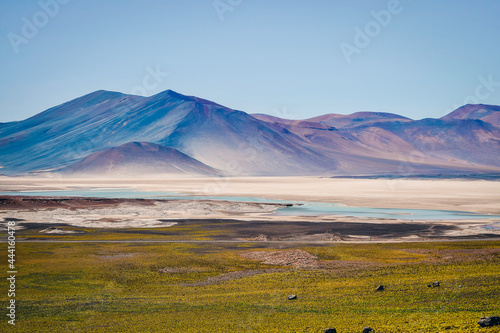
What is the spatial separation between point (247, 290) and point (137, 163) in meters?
165

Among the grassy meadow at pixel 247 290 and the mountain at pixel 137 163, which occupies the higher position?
the mountain at pixel 137 163

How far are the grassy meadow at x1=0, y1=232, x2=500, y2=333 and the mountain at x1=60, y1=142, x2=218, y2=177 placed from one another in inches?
5818

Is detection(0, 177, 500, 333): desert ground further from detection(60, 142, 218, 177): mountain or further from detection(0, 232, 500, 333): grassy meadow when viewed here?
detection(60, 142, 218, 177): mountain

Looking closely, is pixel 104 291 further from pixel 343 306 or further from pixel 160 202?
pixel 160 202

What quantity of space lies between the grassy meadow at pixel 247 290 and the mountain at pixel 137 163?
147789 millimetres

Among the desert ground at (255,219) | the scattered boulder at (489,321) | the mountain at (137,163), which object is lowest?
the desert ground at (255,219)

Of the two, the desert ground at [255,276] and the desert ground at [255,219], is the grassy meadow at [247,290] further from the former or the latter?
the desert ground at [255,219]

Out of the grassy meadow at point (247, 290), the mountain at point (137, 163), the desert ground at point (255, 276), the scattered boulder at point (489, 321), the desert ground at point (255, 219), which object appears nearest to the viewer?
the scattered boulder at point (489, 321)

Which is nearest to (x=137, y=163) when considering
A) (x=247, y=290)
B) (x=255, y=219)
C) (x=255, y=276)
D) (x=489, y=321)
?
(x=255, y=219)

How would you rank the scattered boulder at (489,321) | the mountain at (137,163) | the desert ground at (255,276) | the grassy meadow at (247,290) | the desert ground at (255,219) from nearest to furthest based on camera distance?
the scattered boulder at (489,321) < the grassy meadow at (247,290) < the desert ground at (255,276) < the desert ground at (255,219) < the mountain at (137,163)

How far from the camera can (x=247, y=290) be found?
66.4 ft

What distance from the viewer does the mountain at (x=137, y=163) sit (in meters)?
176

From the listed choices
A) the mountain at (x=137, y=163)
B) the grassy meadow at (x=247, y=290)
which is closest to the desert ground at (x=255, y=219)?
the grassy meadow at (x=247, y=290)

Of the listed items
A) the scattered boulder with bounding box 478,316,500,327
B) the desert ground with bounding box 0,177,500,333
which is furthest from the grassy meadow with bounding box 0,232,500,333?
the scattered boulder with bounding box 478,316,500,327
